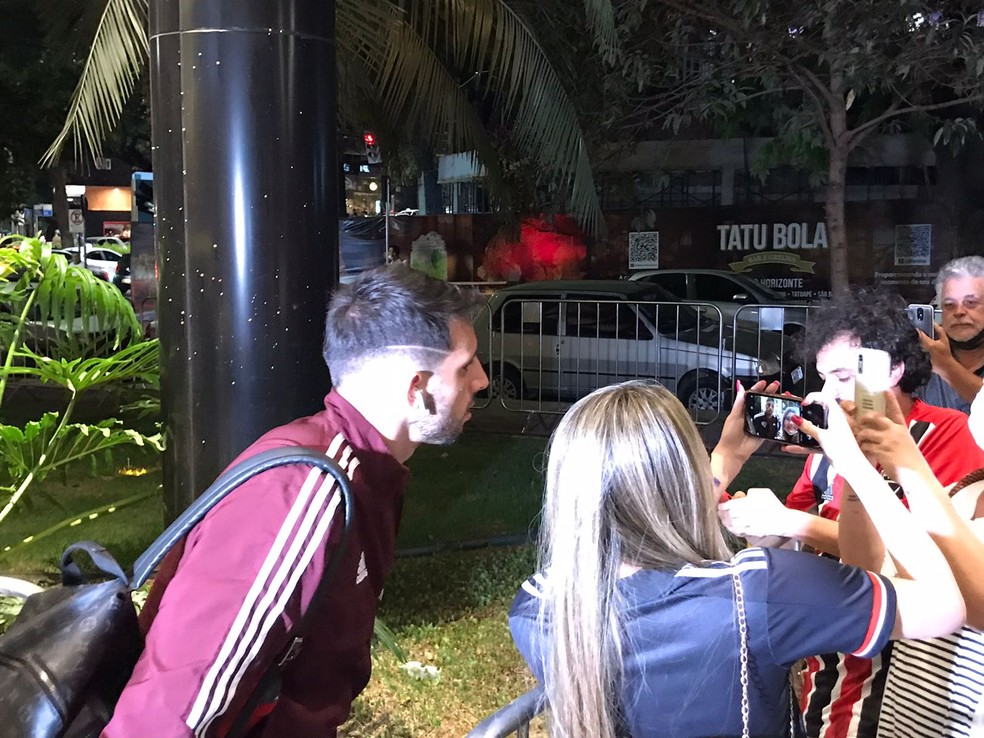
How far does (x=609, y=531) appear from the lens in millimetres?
1769

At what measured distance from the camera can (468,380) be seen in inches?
81.9

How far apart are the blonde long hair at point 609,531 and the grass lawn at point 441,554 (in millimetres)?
2631

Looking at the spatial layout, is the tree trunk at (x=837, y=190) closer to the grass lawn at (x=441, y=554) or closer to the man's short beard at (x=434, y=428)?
the grass lawn at (x=441, y=554)

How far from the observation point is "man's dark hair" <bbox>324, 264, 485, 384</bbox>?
6.52ft

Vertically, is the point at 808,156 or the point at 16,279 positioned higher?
the point at 808,156

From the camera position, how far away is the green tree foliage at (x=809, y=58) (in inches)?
409

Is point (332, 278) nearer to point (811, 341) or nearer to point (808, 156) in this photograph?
point (811, 341)

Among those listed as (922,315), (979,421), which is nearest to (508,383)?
(922,315)

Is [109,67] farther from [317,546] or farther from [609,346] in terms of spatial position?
[609,346]

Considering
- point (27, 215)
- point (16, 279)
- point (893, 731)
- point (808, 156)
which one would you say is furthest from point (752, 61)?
point (27, 215)

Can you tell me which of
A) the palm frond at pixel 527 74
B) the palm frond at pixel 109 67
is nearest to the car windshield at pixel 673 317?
the palm frond at pixel 527 74

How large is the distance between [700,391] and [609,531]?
32.2ft

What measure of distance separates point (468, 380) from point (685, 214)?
15.9 meters

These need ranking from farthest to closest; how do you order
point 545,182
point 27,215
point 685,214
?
point 27,215 < point 685,214 < point 545,182
